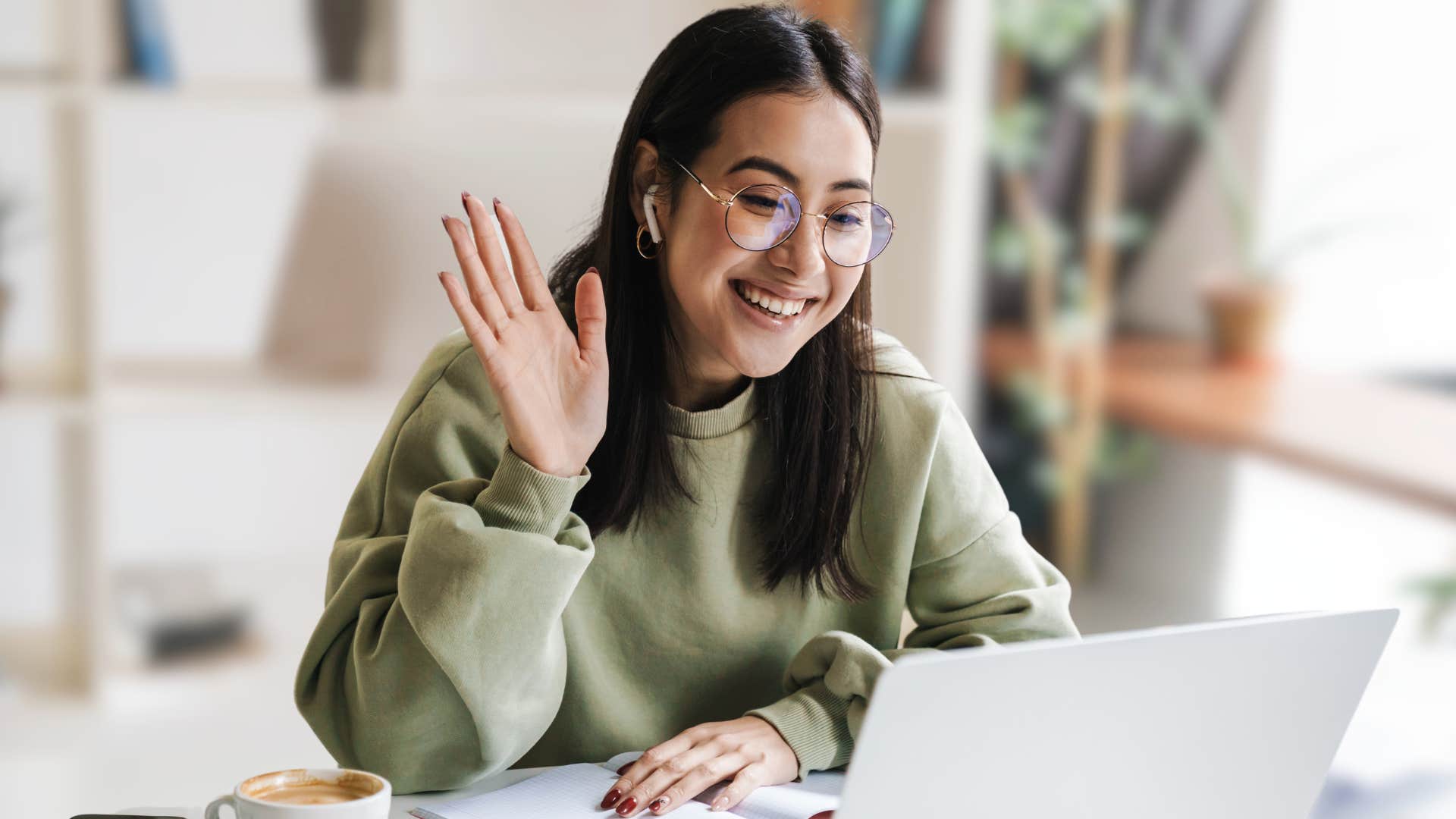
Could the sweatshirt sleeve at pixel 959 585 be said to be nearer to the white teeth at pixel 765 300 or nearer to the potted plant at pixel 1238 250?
the white teeth at pixel 765 300

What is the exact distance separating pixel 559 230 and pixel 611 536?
139 centimetres

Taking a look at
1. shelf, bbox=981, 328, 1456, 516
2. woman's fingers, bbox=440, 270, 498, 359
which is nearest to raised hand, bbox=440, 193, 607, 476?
woman's fingers, bbox=440, 270, 498, 359

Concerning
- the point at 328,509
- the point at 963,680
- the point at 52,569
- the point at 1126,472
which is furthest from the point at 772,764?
the point at 1126,472

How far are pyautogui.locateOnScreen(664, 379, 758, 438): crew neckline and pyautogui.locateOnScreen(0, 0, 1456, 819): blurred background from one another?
130cm

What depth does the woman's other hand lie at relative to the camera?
1056 mm

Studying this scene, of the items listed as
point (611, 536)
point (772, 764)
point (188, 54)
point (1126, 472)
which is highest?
point (188, 54)

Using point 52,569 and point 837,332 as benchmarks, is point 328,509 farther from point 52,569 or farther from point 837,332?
point 837,332

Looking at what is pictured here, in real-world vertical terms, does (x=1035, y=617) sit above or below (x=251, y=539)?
above

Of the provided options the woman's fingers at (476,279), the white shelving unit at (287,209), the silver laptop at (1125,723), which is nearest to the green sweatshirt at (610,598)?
the woman's fingers at (476,279)

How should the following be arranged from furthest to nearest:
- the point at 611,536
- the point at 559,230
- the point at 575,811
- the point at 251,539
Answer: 1. the point at 251,539
2. the point at 559,230
3. the point at 611,536
4. the point at 575,811

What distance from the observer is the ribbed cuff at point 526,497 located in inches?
41.9

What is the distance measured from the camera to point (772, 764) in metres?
1.12

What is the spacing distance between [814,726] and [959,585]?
21 cm

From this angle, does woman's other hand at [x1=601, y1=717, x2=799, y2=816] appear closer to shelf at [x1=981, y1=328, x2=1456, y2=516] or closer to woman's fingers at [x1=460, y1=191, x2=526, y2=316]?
woman's fingers at [x1=460, y1=191, x2=526, y2=316]
